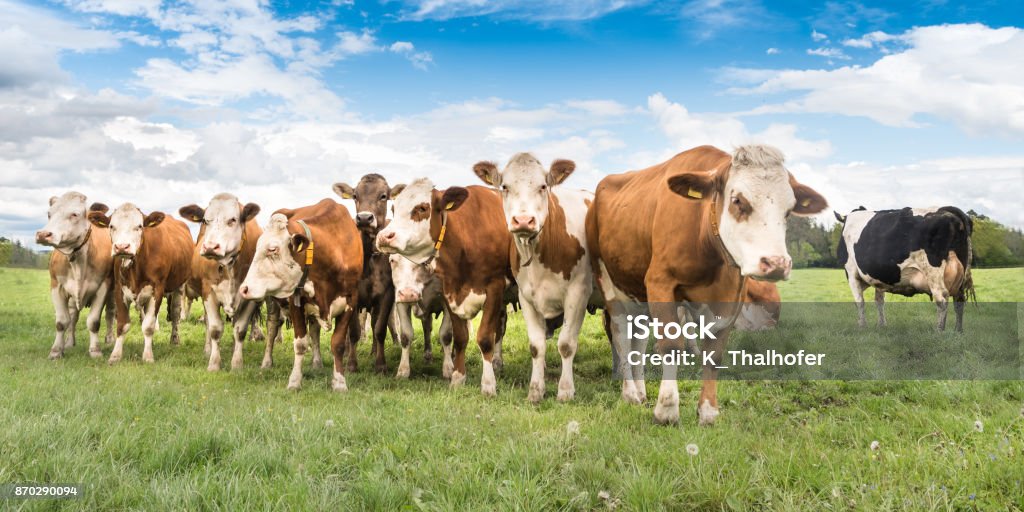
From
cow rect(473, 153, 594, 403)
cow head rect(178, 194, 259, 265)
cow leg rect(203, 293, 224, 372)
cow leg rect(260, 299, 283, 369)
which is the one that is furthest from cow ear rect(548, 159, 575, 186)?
cow leg rect(203, 293, 224, 372)

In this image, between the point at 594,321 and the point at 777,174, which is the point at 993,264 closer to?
the point at 594,321

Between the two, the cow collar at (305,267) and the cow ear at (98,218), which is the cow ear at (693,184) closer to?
the cow collar at (305,267)

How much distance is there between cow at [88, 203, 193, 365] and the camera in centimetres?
1006

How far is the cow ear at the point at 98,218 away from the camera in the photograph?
10.5 m

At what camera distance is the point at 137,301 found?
34.9 ft

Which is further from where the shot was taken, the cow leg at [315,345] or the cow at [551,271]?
the cow leg at [315,345]

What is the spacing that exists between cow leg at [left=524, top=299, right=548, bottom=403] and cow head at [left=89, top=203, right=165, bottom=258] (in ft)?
21.2

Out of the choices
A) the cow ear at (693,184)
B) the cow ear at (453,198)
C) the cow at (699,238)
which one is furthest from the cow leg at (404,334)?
the cow ear at (693,184)

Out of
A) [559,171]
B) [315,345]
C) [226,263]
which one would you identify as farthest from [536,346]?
[226,263]

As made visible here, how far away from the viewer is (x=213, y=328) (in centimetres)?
1018

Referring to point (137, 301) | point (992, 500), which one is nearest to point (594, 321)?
point (137, 301)

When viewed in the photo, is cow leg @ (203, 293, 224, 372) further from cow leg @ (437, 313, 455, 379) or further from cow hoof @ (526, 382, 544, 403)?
cow hoof @ (526, 382, 544, 403)

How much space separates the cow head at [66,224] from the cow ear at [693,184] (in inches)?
387

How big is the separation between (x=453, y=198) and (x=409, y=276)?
58.0 inches
